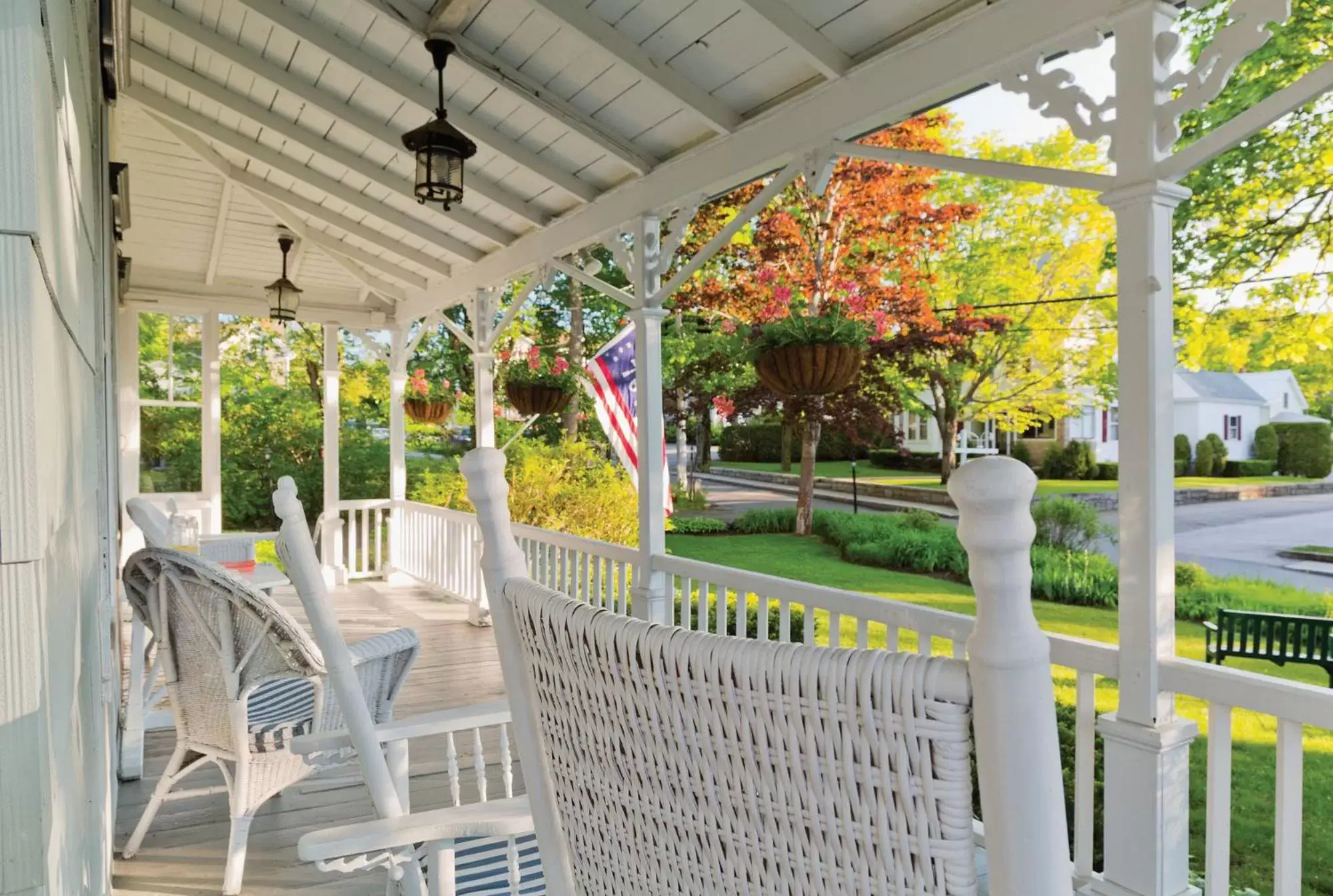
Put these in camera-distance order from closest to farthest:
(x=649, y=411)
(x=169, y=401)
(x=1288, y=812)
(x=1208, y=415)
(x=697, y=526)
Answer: (x=1288, y=812)
(x=649, y=411)
(x=169, y=401)
(x=1208, y=415)
(x=697, y=526)

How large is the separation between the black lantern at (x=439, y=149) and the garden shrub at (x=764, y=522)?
1029 cm

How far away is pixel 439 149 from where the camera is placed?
152 inches

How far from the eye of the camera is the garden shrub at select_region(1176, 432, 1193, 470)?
45.4 ft

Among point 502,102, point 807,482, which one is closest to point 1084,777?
point 502,102

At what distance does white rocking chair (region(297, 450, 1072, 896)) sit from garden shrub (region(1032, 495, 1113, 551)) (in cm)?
1112

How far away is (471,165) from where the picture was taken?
514 centimetres

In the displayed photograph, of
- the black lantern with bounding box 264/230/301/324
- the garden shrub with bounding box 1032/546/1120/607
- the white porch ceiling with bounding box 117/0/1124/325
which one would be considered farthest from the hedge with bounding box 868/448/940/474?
the black lantern with bounding box 264/230/301/324

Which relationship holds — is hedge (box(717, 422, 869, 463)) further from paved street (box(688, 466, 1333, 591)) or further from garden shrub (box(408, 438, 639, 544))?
garden shrub (box(408, 438, 639, 544))

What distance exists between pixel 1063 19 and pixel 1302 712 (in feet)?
5.85

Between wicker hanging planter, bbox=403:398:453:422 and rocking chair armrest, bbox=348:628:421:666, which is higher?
wicker hanging planter, bbox=403:398:453:422

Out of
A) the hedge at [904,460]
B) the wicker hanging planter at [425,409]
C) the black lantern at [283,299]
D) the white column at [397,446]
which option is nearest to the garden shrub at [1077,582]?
the hedge at [904,460]

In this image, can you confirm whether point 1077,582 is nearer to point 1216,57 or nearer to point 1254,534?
point 1254,534

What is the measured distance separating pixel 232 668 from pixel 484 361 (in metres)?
4.59

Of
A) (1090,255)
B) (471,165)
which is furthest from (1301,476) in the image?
(471,165)
